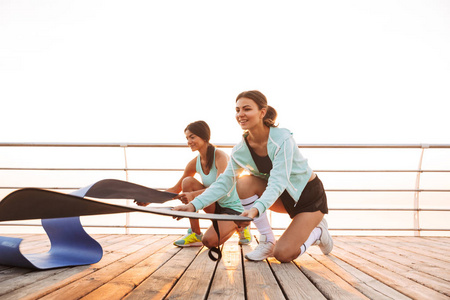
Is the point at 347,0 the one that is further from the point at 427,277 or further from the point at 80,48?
the point at 427,277

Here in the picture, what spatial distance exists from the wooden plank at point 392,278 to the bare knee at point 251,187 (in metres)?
0.66

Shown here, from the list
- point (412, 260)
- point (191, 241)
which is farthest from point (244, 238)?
point (412, 260)

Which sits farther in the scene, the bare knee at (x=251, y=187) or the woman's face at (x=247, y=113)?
the bare knee at (x=251, y=187)

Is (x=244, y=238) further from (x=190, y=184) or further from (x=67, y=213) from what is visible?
(x=67, y=213)

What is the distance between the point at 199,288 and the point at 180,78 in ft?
23.2

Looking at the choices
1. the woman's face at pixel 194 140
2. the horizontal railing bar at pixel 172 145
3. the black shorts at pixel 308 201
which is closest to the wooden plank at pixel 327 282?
the black shorts at pixel 308 201

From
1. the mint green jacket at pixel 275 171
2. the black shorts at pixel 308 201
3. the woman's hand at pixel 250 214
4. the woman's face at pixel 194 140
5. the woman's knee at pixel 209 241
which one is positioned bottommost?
the woman's knee at pixel 209 241

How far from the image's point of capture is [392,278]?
61.7 inches

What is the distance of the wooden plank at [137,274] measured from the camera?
49.8 inches

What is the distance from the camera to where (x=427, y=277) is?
5.26 ft

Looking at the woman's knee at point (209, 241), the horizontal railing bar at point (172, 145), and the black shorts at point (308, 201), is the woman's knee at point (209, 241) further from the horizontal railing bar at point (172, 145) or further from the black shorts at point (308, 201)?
the horizontal railing bar at point (172, 145)

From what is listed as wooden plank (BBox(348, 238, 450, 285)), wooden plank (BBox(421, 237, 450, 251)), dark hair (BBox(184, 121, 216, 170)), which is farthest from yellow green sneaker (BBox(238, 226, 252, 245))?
wooden plank (BBox(421, 237, 450, 251))

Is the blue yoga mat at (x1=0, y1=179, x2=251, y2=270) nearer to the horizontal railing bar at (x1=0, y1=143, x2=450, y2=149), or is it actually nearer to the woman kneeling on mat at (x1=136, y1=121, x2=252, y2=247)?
the woman kneeling on mat at (x1=136, y1=121, x2=252, y2=247)

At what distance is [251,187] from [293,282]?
80 centimetres
